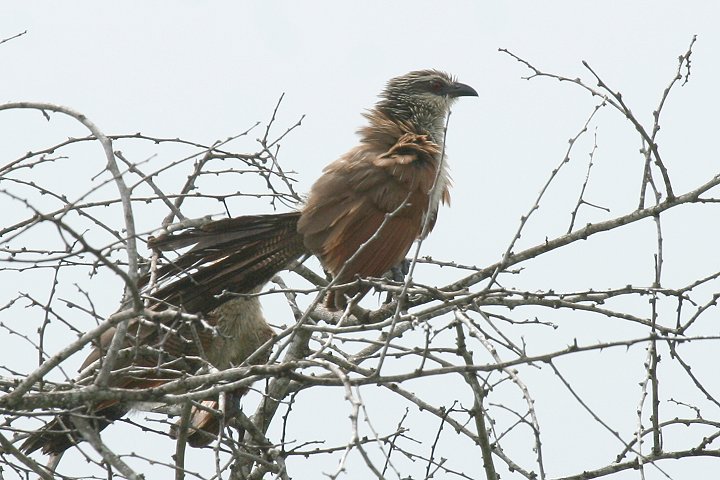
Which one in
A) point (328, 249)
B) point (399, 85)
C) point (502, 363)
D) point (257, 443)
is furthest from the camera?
point (399, 85)

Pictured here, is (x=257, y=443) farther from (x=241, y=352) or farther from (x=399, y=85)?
(x=399, y=85)

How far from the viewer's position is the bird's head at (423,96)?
5.63m

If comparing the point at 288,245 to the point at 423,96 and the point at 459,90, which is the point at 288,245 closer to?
the point at 423,96

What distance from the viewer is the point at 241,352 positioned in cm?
466

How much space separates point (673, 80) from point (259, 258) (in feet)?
6.33

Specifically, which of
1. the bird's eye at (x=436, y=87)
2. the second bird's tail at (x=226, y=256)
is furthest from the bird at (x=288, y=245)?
the bird's eye at (x=436, y=87)

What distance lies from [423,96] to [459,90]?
0.25 metres

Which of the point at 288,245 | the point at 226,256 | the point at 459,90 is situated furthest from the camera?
the point at 459,90

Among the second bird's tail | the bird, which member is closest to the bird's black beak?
the bird

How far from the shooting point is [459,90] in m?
5.80

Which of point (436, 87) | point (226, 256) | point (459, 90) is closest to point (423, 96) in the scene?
point (436, 87)

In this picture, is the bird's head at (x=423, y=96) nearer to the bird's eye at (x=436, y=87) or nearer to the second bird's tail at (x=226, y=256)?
the bird's eye at (x=436, y=87)

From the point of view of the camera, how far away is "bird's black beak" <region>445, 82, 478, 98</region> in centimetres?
577

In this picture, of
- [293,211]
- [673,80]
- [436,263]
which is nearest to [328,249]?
[293,211]
